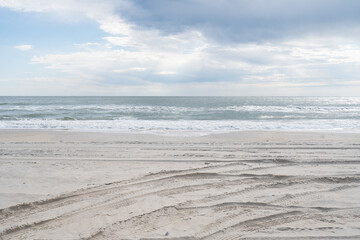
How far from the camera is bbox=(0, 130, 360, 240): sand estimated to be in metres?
3.12

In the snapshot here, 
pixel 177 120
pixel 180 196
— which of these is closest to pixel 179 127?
pixel 177 120

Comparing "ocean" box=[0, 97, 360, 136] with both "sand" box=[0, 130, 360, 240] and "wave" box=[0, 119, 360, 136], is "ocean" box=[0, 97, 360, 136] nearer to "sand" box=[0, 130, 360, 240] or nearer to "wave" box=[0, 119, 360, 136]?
"wave" box=[0, 119, 360, 136]

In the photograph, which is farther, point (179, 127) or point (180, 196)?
point (179, 127)

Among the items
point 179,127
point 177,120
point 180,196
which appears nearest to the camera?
point 180,196

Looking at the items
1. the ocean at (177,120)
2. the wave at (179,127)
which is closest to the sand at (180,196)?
the ocean at (177,120)

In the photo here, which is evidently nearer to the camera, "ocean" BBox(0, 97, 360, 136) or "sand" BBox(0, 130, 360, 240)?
"sand" BBox(0, 130, 360, 240)

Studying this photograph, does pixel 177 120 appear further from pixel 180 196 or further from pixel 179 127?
pixel 180 196

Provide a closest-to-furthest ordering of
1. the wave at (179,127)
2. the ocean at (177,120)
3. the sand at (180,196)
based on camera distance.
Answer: the sand at (180,196) < the wave at (179,127) < the ocean at (177,120)

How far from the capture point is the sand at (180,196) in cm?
312

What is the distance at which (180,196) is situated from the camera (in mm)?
4086

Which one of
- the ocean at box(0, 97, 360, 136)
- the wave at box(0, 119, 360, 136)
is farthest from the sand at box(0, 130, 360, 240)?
the wave at box(0, 119, 360, 136)

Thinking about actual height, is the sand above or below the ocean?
below

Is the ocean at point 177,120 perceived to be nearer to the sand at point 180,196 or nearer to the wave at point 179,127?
the wave at point 179,127

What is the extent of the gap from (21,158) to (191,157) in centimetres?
474
